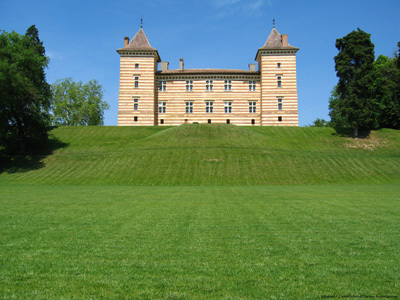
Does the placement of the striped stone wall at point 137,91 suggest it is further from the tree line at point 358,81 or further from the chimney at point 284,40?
the tree line at point 358,81

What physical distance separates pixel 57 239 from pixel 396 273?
7.71 meters

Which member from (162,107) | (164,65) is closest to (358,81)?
(162,107)

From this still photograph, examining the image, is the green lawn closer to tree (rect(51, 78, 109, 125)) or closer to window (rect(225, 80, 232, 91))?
window (rect(225, 80, 232, 91))

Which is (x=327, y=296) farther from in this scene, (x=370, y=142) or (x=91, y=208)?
(x=370, y=142)

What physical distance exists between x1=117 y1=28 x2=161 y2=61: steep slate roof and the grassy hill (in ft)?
64.8

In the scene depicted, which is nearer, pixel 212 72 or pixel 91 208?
pixel 91 208

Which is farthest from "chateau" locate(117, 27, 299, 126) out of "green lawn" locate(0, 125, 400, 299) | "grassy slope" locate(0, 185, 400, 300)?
"grassy slope" locate(0, 185, 400, 300)

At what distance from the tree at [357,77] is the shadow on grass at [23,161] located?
42.2m

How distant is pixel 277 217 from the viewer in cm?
1077

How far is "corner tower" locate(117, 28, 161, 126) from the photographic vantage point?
59688mm

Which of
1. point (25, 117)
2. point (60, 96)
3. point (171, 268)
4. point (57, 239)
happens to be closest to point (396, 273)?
point (171, 268)

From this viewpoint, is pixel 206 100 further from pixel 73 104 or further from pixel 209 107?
pixel 73 104

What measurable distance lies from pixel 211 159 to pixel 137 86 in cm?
3113

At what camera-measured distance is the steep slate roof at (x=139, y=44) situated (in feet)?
196
